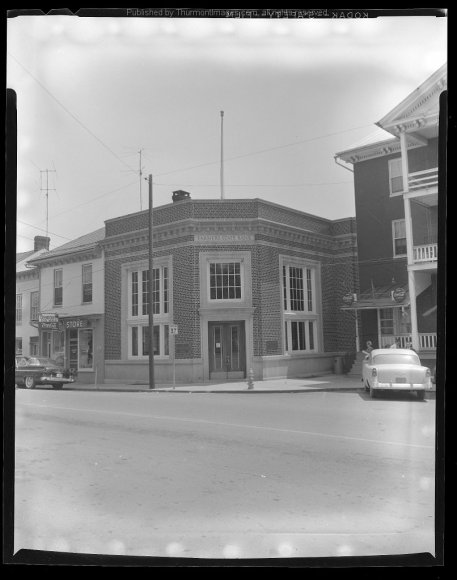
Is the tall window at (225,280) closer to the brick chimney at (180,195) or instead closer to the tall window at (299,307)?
the tall window at (299,307)

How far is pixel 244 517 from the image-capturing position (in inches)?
101

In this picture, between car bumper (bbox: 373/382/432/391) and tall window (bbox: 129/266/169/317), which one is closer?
car bumper (bbox: 373/382/432/391)

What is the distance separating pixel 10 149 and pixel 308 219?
5.58 feet

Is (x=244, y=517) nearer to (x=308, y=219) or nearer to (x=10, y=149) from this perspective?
(x=308, y=219)

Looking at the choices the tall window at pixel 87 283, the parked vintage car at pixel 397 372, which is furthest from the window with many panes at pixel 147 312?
the parked vintage car at pixel 397 372

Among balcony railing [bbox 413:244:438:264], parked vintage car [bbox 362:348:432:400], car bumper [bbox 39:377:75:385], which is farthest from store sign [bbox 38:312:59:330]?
balcony railing [bbox 413:244:438:264]

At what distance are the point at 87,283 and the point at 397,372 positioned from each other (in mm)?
2017

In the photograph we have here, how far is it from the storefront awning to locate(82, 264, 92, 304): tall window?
1644 mm

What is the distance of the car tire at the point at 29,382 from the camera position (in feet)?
8.24

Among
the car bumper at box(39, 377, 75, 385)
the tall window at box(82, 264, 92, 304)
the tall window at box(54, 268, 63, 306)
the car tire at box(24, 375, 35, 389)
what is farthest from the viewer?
the tall window at box(82, 264, 92, 304)

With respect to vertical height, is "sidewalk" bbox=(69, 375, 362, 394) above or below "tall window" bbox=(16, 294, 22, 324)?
below

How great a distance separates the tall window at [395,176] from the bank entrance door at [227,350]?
120cm

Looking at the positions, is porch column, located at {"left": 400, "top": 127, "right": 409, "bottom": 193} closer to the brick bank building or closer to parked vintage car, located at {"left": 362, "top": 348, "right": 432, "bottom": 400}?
the brick bank building

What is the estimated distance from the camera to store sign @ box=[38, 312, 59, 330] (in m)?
2.86
